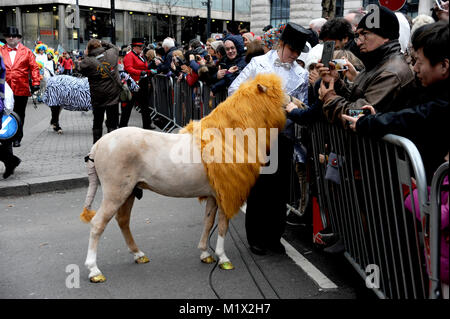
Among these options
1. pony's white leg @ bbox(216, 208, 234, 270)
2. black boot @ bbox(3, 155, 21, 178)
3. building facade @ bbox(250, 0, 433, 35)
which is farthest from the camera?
building facade @ bbox(250, 0, 433, 35)

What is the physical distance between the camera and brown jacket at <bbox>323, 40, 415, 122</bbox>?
3.24 m

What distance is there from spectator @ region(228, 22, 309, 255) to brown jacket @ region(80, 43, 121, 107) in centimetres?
491

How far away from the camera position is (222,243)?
13.7 ft

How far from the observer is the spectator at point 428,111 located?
257 centimetres

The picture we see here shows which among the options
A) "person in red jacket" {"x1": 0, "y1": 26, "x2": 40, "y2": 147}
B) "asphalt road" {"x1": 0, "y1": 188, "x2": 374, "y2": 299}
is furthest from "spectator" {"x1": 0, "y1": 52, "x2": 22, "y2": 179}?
"person in red jacket" {"x1": 0, "y1": 26, "x2": 40, "y2": 147}

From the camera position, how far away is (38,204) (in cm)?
639

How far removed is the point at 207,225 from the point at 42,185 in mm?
3671

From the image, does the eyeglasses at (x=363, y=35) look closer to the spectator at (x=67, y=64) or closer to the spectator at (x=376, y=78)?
the spectator at (x=376, y=78)

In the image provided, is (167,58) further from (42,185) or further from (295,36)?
(295,36)

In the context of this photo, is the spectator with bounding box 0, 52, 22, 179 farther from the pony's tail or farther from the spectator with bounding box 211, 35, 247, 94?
the pony's tail

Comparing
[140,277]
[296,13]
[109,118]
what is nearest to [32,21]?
[296,13]

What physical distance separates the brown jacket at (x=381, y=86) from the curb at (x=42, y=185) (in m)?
4.83

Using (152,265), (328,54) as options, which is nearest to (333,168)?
(328,54)

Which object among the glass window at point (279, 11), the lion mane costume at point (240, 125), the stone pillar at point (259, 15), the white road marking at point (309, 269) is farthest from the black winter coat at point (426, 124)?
the stone pillar at point (259, 15)
